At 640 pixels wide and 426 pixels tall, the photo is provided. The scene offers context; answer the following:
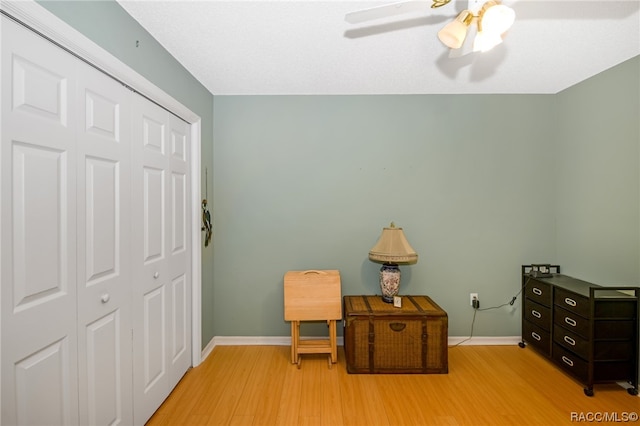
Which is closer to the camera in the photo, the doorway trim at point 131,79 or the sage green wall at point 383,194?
the doorway trim at point 131,79

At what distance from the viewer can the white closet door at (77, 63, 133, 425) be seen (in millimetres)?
1271

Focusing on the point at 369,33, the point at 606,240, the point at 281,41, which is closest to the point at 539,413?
the point at 606,240

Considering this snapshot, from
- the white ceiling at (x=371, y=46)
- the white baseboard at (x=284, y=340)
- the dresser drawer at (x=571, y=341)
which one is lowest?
the white baseboard at (x=284, y=340)

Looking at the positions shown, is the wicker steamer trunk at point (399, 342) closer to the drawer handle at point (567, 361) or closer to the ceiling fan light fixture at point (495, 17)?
the drawer handle at point (567, 361)

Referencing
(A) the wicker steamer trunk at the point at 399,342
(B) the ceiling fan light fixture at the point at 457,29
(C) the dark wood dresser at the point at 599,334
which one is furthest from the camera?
(A) the wicker steamer trunk at the point at 399,342

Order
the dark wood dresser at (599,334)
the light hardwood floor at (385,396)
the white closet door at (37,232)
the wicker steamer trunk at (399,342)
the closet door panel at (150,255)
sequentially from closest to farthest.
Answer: the white closet door at (37,232)
the closet door panel at (150,255)
the light hardwood floor at (385,396)
the dark wood dresser at (599,334)
the wicker steamer trunk at (399,342)

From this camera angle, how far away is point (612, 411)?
181 cm

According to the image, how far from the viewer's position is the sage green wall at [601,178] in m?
2.03

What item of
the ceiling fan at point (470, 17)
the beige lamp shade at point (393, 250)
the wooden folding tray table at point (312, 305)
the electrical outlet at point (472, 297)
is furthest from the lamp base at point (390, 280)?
the ceiling fan at point (470, 17)

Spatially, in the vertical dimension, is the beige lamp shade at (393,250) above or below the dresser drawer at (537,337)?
above

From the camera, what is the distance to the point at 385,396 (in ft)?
6.46

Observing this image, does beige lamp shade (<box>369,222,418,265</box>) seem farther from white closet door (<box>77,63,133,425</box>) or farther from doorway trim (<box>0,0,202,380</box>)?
white closet door (<box>77,63,133,425</box>)

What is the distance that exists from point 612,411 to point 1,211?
11.1 ft

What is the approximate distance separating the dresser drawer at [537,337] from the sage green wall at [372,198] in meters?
0.12
